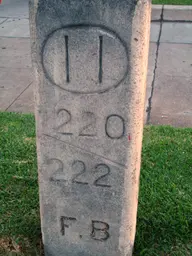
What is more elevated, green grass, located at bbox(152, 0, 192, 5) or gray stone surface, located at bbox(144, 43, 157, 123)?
green grass, located at bbox(152, 0, 192, 5)

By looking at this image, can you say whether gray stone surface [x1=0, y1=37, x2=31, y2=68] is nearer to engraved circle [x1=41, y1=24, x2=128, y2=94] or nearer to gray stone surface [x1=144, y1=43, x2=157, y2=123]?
gray stone surface [x1=144, y1=43, x2=157, y2=123]

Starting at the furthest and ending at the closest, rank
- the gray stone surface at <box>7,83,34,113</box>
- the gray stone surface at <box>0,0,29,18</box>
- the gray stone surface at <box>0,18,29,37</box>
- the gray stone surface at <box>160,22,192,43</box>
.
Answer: the gray stone surface at <box>0,0,29,18</box> → the gray stone surface at <box>0,18,29,37</box> → the gray stone surface at <box>160,22,192,43</box> → the gray stone surface at <box>7,83,34,113</box>

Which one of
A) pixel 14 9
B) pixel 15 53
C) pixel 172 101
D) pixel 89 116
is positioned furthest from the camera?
pixel 14 9

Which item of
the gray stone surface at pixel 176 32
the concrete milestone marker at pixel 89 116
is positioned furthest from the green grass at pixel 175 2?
the concrete milestone marker at pixel 89 116

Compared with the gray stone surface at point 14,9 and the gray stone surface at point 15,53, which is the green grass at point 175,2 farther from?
the gray stone surface at point 15,53

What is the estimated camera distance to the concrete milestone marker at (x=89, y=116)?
179cm

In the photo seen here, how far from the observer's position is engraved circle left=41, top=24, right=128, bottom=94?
5.93 feet

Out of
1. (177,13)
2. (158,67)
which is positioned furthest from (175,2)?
(158,67)

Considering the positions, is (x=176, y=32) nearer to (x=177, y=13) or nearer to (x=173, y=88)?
(x=177, y=13)

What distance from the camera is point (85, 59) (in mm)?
1854

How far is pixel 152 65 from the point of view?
6.34m

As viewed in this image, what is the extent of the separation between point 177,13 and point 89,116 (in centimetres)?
807

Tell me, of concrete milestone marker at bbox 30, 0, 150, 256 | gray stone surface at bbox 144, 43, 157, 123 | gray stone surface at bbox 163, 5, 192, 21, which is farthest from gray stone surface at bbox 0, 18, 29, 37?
concrete milestone marker at bbox 30, 0, 150, 256

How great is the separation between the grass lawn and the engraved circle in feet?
4.11
